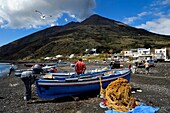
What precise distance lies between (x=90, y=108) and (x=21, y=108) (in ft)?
15.1

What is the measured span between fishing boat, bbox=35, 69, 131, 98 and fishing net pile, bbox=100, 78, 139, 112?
2989mm

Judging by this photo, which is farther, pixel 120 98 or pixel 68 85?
pixel 68 85

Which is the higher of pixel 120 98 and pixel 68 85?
pixel 68 85

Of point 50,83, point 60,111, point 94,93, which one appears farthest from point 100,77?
point 60,111

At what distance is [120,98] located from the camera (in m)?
13.1

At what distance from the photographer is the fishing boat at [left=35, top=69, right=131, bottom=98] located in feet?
51.1

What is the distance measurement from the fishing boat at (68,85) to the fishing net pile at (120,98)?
118 inches

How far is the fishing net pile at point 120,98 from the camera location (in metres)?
12.3

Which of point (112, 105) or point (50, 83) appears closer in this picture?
point (112, 105)

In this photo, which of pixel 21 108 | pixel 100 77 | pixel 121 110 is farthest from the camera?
pixel 100 77

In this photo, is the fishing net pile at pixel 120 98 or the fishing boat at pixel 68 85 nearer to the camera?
the fishing net pile at pixel 120 98

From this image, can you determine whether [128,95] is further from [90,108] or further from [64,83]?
[64,83]

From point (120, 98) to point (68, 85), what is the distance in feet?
14.9

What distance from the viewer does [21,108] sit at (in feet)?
45.3
